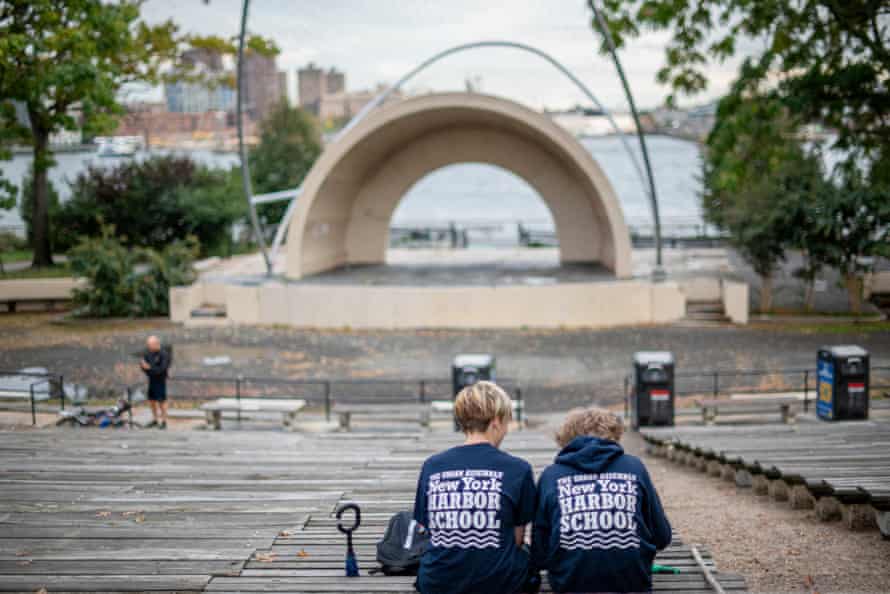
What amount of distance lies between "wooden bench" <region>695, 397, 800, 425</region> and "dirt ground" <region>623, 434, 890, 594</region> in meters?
5.12

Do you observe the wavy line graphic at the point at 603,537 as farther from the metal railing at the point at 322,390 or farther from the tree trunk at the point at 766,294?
the tree trunk at the point at 766,294

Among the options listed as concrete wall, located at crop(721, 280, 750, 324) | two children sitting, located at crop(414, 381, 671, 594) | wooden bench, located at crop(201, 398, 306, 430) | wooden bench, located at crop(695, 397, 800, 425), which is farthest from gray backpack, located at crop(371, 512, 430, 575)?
concrete wall, located at crop(721, 280, 750, 324)

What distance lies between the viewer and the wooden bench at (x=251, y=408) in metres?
15.4

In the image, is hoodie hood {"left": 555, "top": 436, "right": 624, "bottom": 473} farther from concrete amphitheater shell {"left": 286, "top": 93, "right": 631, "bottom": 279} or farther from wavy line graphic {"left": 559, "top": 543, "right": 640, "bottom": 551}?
concrete amphitheater shell {"left": 286, "top": 93, "right": 631, "bottom": 279}

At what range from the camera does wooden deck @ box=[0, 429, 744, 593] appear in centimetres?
531

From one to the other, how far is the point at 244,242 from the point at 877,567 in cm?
4042

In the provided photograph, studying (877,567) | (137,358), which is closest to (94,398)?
(137,358)

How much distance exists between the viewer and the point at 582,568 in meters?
4.66

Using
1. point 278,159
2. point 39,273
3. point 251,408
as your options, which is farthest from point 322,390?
point 278,159

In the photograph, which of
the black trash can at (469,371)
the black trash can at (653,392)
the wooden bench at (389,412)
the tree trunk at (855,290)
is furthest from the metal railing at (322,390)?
the tree trunk at (855,290)

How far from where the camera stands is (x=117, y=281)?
27656 millimetres

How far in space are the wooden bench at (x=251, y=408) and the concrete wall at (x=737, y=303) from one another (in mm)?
14186

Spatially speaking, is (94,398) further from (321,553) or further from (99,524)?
(321,553)

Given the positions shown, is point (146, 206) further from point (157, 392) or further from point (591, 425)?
point (591, 425)
